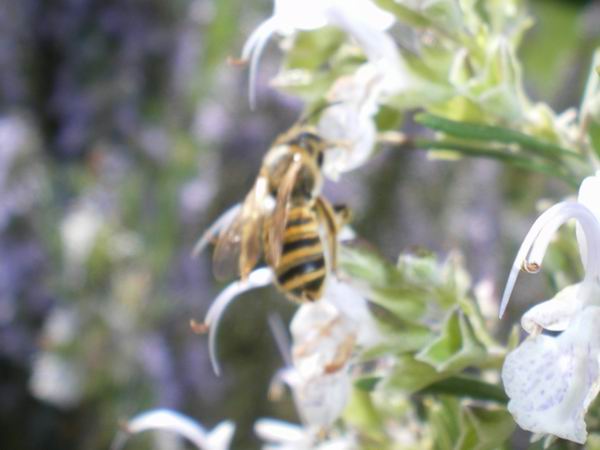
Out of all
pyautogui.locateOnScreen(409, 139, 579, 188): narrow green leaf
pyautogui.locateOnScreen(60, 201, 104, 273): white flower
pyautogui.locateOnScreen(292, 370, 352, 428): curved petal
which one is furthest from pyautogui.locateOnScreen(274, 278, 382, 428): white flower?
pyautogui.locateOnScreen(60, 201, 104, 273): white flower

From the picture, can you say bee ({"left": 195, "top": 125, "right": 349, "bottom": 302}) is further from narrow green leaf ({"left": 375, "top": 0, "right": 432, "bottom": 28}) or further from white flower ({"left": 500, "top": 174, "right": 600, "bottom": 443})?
white flower ({"left": 500, "top": 174, "right": 600, "bottom": 443})

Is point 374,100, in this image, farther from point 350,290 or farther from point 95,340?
point 95,340

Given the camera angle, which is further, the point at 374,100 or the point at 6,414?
the point at 6,414

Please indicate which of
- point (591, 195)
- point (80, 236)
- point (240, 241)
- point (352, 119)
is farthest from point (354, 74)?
point (80, 236)

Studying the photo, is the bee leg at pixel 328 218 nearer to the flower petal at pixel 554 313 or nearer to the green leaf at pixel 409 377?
the green leaf at pixel 409 377

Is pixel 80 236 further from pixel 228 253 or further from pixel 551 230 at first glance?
pixel 551 230

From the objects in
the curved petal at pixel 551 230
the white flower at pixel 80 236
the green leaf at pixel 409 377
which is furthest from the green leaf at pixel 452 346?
the white flower at pixel 80 236

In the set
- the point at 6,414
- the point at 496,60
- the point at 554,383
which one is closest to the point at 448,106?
the point at 496,60

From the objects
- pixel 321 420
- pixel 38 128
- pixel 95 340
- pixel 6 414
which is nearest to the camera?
pixel 321 420
